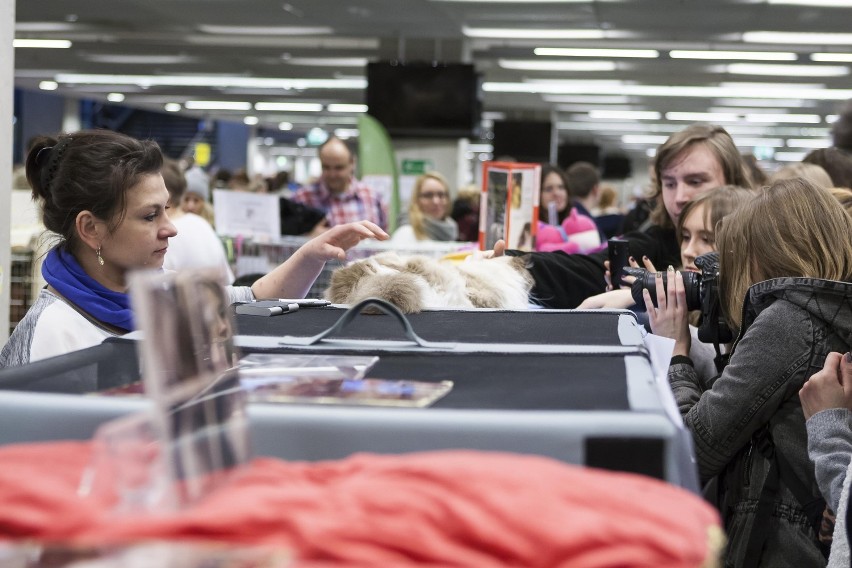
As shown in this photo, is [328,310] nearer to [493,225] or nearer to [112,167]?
[112,167]

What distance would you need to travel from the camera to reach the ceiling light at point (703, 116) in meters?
21.8

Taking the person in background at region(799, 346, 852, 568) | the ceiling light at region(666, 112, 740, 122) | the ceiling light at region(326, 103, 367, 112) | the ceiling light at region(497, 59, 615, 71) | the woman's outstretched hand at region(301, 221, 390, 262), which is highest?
the ceiling light at region(326, 103, 367, 112)

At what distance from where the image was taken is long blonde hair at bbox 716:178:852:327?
6.01 ft

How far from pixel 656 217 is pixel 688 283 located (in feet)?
3.30

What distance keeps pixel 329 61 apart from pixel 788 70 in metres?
7.06

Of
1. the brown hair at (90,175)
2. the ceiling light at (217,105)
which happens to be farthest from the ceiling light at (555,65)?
the brown hair at (90,175)

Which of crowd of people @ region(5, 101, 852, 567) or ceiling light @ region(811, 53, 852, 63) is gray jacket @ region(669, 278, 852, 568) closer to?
crowd of people @ region(5, 101, 852, 567)

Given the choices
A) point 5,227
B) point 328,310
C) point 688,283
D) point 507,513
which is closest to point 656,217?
point 688,283

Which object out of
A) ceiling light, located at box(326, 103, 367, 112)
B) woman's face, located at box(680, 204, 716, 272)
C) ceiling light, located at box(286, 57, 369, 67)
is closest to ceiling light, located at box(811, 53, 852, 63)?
ceiling light, located at box(286, 57, 369, 67)

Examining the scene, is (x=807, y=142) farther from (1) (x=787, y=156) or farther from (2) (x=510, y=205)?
(2) (x=510, y=205)

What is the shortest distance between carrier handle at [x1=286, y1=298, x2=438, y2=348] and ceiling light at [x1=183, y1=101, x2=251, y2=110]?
2269cm

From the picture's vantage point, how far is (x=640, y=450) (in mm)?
821

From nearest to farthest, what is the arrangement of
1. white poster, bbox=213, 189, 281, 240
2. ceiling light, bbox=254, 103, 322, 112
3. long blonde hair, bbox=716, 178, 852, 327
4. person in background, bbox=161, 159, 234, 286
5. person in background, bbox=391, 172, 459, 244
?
long blonde hair, bbox=716, 178, 852, 327 < person in background, bbox=161, 159, 234, 286 < white poster, bbox=213, 189, 281, 240 < person in background, bbox=391, 172, 459, 244 < ceiling light, bbox=254, 103, 322, 112

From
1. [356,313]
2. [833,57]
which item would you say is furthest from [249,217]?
[833,57]
